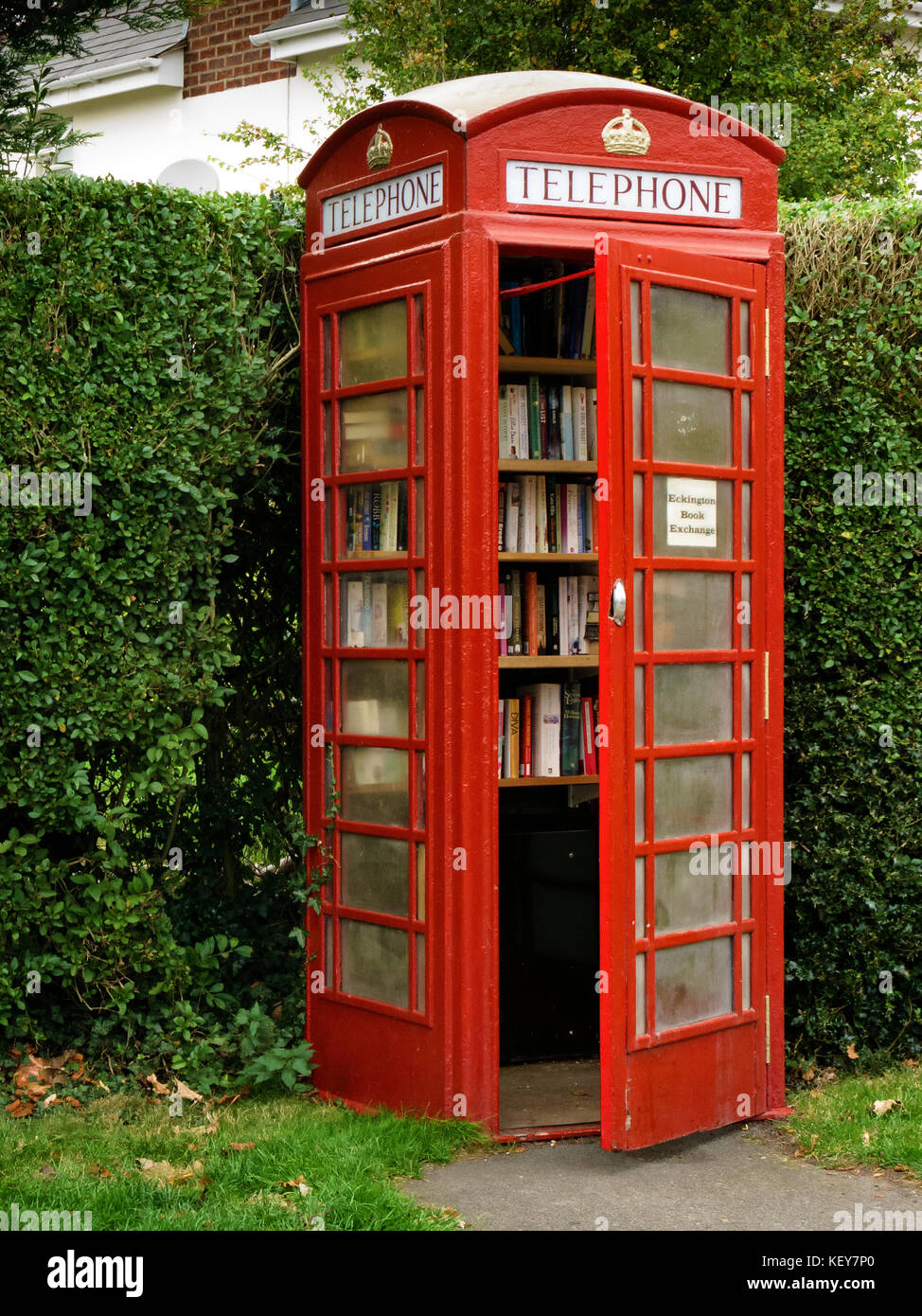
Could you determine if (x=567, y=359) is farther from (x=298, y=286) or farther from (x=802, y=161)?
(x=802, y=161)

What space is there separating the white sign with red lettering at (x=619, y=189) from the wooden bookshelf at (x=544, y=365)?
2.69 feet

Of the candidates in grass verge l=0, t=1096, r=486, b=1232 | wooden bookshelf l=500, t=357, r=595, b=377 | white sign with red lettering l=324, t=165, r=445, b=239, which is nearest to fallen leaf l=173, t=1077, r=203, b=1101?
grass verge l=0, t=1096, r=486, b=1232

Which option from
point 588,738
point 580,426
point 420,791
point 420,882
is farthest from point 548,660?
point 420,882

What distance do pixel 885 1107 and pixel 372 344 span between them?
3477 mm

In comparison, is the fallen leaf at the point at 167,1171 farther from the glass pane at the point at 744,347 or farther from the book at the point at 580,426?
the glass pane at the point at 744,347

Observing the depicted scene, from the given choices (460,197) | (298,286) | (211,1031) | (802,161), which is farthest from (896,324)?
(802,161)

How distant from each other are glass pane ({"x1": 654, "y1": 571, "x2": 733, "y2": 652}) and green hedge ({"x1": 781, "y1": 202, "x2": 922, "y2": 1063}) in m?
0.80

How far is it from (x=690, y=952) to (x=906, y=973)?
1407 millimetres

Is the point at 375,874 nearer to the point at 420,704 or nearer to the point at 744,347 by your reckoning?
the point at 420,704

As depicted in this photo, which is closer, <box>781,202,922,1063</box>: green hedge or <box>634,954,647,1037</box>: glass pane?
<box>634,954,647,1037</box>: glass pane

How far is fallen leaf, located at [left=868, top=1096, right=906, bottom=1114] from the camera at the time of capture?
548 cm

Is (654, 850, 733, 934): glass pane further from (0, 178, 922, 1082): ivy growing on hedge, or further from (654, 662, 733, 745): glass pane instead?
(0, 178, 922, 1082): ivy growing on hedge

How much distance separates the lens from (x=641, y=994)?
512 cm

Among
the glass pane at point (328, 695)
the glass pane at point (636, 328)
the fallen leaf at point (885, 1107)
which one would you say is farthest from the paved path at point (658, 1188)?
the glass pane at point (636, 328)
